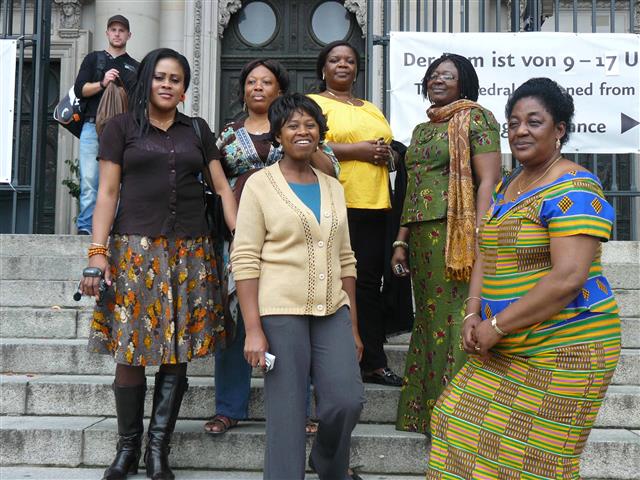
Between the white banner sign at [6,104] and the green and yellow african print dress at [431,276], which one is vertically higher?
the white banner sign at [6,104]

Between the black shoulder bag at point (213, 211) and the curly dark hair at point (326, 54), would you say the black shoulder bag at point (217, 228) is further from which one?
the curly dark hair at point (326, 54)

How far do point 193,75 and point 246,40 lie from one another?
983 millimetres

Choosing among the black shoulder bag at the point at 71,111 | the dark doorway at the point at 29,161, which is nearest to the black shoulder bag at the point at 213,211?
the black shoulder bag at the point at 71,111

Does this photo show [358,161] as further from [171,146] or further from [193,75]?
[193,75]

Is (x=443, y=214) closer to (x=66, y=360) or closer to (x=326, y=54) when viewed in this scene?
(x=326, y=54)

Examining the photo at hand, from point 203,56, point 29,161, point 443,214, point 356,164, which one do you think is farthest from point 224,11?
point 443,214

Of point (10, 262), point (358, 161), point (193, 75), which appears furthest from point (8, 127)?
point (358, 161)

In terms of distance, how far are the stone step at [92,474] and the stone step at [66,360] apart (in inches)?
36.4

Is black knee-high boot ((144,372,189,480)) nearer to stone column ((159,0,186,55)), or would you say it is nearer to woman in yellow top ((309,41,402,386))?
woman in yellow top ((309,41,402,386))

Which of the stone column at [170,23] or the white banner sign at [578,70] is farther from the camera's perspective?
the stone column at [170,23]

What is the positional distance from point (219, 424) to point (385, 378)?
1096 mm

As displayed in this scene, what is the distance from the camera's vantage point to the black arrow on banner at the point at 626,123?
6.54m

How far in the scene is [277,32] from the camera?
424 inches

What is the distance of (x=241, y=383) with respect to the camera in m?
4.16
